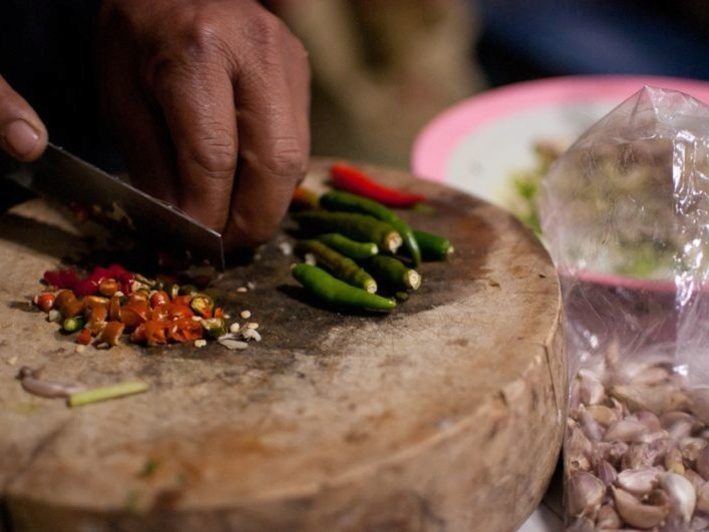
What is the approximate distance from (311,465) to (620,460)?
Answer: 0.81 meters

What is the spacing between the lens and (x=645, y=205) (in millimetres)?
2146

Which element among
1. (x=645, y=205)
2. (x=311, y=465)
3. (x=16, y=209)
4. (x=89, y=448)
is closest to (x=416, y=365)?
(x=311, y=465)

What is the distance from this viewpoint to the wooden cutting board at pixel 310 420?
4.60ft

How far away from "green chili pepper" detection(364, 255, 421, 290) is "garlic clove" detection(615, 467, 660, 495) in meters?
0.63

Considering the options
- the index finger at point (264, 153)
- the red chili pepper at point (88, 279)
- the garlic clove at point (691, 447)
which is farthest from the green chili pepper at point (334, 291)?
the garlic clove at point (691, 447)

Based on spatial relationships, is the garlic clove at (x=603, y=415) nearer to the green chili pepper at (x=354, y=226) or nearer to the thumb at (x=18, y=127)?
the green chili pepper at (x=354, y=226)

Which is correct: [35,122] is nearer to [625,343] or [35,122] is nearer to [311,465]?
[311,465]

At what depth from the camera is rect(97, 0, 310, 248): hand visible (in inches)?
81.2

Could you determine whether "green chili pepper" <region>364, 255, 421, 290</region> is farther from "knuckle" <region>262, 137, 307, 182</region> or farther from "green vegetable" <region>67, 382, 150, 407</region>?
"green vegetable" <region>67, 382, 150, 407</region>

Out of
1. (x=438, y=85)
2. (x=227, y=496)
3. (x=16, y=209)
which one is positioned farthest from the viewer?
(x=438, y=85)

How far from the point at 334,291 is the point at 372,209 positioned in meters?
0.44

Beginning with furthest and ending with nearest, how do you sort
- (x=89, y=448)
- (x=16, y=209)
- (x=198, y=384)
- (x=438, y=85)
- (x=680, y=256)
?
1. (x=438, y=85)
2. (x=16, y=209)
3. (x=680, y=256)
4. (x=198, y=384)
5. (x=89, y=448)

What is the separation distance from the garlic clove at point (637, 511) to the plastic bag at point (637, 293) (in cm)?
4

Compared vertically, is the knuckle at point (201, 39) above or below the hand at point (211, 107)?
above
